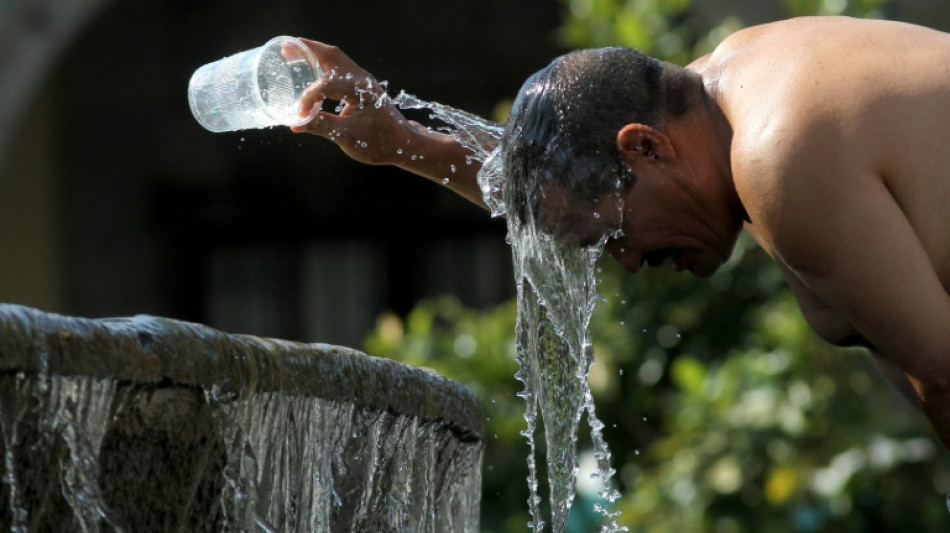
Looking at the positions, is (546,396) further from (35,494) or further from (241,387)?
(35,494)

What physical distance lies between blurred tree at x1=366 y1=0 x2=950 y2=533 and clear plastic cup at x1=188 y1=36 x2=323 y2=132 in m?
2.48

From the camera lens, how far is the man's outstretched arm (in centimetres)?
325

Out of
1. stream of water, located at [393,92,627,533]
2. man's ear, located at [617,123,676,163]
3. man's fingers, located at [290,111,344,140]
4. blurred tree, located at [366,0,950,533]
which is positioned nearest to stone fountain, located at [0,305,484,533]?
stream of water, located at [393,92,627,533]

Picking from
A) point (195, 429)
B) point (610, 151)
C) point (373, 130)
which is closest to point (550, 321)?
point (373, 130)

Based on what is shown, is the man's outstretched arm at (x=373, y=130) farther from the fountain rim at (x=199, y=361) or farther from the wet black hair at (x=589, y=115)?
the fountain rim at (x=199, y=361)

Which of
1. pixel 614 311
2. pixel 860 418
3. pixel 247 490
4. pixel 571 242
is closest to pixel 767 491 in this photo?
pixel 860 418

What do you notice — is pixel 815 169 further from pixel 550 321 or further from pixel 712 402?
pixel 712 402

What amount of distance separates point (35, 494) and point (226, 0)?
7.52 meters

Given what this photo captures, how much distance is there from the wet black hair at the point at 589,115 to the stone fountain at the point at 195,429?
0.40 metres

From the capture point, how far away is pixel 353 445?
2680mm

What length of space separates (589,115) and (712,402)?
2880 millimetres

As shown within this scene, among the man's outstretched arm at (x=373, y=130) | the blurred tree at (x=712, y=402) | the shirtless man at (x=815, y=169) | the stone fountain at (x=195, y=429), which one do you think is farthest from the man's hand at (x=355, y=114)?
the blurred tree at (x=712, y=402)

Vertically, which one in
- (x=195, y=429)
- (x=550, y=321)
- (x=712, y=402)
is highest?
(x=712, y=402)

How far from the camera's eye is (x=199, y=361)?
2.15 m
